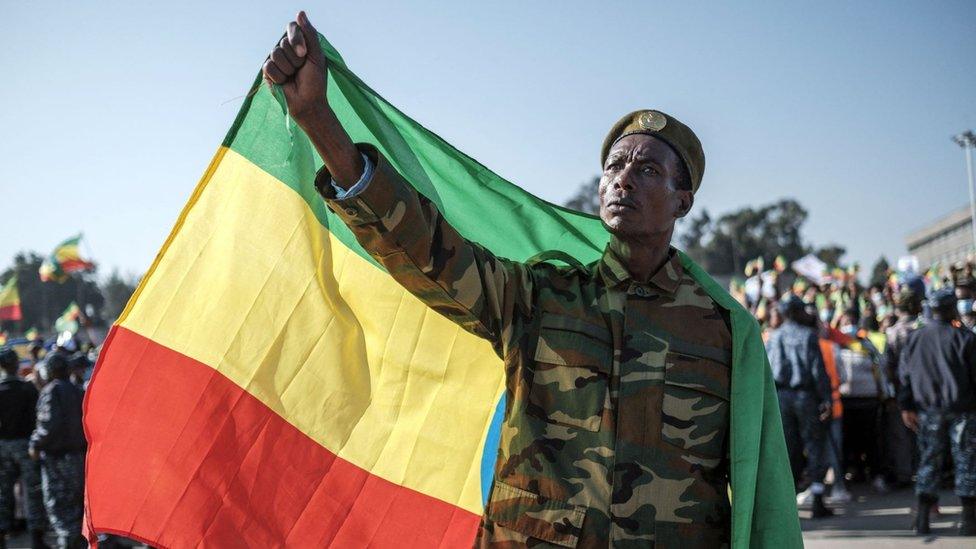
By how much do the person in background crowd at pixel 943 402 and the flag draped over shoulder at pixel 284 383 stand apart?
6734 mm

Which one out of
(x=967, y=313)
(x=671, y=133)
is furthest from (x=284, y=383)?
(x=967, y=313)

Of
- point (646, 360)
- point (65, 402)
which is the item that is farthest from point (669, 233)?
point (65, 402)

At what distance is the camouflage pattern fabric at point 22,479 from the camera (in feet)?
33.6

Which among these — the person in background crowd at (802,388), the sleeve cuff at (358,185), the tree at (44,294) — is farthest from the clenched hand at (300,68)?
the tree at (44,294)

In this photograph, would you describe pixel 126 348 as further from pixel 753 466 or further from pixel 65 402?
pixel 65 402

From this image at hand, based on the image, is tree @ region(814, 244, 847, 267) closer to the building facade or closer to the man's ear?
the building facade

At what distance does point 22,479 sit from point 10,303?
39.3ft

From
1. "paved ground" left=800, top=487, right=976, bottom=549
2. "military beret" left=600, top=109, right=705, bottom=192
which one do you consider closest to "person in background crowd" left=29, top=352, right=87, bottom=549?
"paved ground" left=800, top=487, right=976, bottom=549

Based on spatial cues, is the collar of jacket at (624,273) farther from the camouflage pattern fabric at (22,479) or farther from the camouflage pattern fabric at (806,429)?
the camouflage pattern fabric at (22,479)

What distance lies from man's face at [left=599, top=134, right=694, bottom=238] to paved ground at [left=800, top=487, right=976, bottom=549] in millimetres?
6302

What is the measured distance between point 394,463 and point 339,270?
27.3 inches

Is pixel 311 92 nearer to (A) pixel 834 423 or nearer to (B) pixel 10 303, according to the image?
(A) pixel 834 423

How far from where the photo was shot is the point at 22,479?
1034 centimetres

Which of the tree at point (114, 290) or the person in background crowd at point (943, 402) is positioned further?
the tree at point (114, 290)
